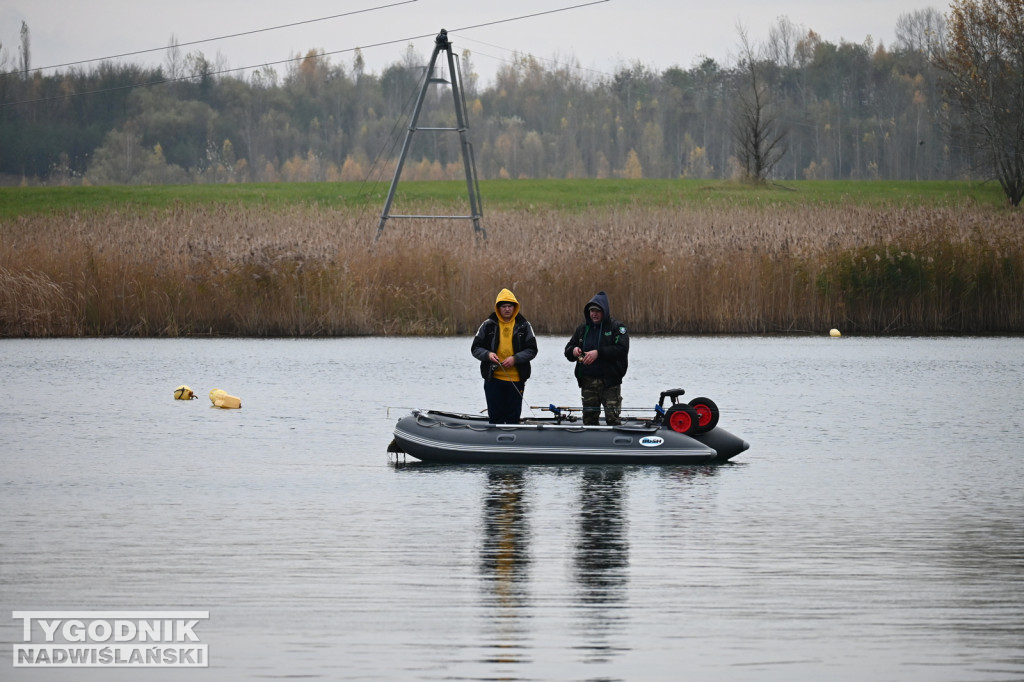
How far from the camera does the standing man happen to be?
1518cm

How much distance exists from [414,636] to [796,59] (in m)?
118

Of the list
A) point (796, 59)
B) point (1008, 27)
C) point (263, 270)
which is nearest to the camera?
point (263, 270)

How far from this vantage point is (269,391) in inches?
872

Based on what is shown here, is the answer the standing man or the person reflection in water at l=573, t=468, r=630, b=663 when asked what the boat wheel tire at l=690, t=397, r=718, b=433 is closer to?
the standing man

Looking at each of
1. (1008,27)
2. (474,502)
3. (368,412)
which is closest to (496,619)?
(474,502)


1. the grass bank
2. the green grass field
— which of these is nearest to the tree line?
the green grass field

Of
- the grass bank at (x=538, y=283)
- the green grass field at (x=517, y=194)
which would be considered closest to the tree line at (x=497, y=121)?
the green grass field at (x=517, y=194)

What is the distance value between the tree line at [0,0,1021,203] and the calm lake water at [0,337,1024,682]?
8869 cm

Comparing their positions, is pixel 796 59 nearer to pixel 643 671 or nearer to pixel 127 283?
pixel 127 283

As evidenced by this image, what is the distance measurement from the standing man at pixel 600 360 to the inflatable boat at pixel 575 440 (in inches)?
9.0

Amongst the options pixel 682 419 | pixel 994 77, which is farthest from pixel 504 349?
pixel 994 77

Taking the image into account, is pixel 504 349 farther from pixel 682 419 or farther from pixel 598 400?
pixel 682 419

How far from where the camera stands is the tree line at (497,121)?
109m

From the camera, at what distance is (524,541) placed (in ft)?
35.9
